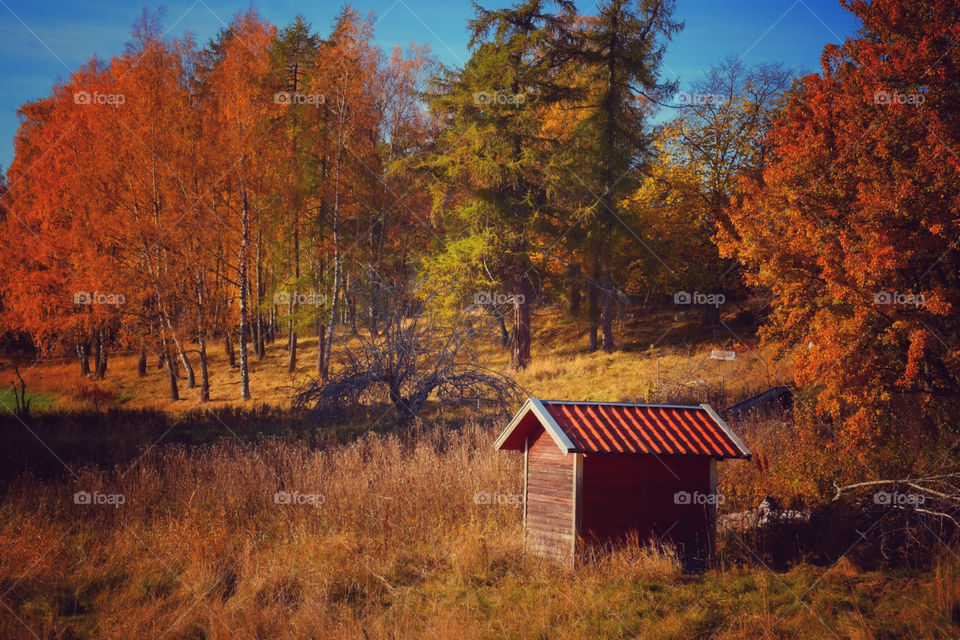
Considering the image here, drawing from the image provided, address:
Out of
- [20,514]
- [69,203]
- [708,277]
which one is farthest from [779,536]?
[69,203]

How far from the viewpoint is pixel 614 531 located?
22.7ft

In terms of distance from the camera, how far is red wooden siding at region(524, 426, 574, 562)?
6.93 meters

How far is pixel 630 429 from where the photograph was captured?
696cm

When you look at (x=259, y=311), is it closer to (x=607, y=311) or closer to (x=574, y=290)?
(x=607, y=311)

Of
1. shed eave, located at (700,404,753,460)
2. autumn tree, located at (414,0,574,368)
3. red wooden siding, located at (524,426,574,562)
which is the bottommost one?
red wooden siding, located at (524,426,574,562)

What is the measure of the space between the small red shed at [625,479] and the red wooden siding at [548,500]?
0.04ft

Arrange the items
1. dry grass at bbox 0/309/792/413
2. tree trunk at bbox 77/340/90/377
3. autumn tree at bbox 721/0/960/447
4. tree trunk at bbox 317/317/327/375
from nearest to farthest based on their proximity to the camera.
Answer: autumn tree at bbox 721/0/960/447
dry grass at bbox 0/309/792/413
tree trunk at bbox 317/317/327/375
tree trunk at bbox 77/340/90/377

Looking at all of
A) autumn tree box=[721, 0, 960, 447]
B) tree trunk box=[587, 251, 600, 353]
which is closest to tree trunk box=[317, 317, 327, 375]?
tree trunk box=[587, 251, 600, 353]

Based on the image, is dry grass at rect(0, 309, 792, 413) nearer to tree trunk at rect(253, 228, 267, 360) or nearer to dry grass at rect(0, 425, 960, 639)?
tree trunk at rect(253, 228, 267, 360)

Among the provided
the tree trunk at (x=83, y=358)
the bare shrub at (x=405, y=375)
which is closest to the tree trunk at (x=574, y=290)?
the bare shrub at (x=405, y=375)

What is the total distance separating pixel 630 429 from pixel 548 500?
4.06 ft

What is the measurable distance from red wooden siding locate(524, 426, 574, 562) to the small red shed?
0.04 ft

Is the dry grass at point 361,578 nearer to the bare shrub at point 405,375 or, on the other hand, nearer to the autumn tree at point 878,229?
the bare shrub at point 405,375

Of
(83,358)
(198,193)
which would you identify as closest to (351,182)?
(198,193)
